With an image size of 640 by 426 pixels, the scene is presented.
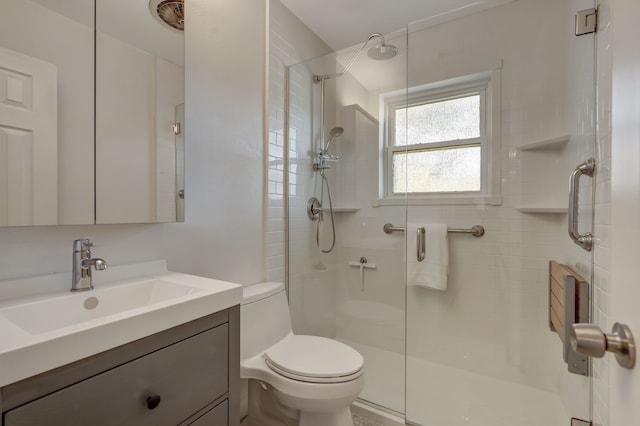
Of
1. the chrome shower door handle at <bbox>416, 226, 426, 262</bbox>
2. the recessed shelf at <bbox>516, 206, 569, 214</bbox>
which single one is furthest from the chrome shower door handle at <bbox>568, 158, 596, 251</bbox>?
the chrome shower door handle at <bbox>416, 226, 426, 262</bbox>

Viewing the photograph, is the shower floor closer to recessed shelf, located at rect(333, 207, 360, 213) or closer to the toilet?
the toilet

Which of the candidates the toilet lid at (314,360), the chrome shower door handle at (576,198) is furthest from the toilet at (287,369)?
the chrome shower door handle at (576,198)

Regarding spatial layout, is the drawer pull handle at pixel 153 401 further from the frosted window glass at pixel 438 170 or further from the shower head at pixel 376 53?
the shower head at pixel 376 53

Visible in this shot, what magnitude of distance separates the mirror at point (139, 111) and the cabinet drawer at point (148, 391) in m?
0.56

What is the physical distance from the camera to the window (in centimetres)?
214

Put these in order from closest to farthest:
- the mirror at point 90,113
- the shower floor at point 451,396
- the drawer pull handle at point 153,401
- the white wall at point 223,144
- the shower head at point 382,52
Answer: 1. the drawer pull handle at point 153,401
2. the mirror at point 90,113
3. the white wall at point 223,144
4. the shower floor at point 451,396
5. the shower head at point 382,52

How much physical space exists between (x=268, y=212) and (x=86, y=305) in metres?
1.05

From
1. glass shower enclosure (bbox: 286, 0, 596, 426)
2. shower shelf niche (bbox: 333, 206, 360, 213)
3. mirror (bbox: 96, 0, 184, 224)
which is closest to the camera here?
mirror (bbox: 96, 0, 184, 224)

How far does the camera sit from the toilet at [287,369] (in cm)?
131

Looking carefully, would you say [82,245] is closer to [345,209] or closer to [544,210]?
[345,209]

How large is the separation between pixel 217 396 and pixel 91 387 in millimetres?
409

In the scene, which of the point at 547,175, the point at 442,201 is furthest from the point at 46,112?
the point at 547,175

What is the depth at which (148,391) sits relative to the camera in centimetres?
→ 81

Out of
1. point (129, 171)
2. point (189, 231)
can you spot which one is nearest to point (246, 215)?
point (189, 231)
